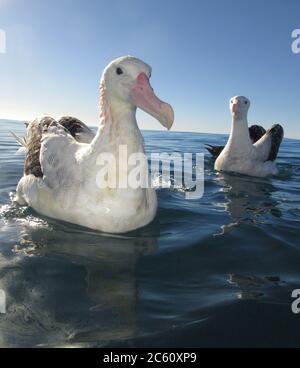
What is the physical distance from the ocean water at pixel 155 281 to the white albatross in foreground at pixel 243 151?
4.21 meters

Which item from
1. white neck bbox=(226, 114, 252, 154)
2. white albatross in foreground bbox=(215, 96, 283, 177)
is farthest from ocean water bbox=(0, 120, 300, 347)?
white neck bbox=(226, 114, 252, 154)

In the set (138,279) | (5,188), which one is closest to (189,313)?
(138,279)

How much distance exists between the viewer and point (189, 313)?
11.4 ft

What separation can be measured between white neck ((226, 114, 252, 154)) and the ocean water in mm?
4538

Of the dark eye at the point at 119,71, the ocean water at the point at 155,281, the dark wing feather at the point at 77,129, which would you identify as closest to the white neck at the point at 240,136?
the ocean water at the point at 155,281

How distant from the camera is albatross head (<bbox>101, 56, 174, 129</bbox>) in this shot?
15.8 ft

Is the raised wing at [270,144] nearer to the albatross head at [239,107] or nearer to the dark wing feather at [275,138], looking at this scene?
the dark wing feather at [275,138]

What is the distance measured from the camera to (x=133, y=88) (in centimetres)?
498

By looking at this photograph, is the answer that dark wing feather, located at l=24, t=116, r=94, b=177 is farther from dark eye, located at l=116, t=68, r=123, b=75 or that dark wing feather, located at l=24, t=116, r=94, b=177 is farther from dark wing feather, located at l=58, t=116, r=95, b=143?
dark eye, located at l=116, t=68, r=123, b=75

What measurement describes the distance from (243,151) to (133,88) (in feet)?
21.7

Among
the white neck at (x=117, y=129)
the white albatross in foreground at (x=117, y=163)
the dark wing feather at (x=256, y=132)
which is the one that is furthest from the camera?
the dark wing feather at (x=256, y=132)

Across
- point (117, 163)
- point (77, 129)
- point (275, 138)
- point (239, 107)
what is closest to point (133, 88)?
point (117, 163)

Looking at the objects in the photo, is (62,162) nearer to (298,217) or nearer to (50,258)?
(50,258)

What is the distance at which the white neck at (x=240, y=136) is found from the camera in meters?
11.1
